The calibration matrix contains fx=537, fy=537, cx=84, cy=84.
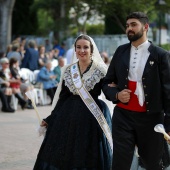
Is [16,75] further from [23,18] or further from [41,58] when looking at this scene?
[23,18]

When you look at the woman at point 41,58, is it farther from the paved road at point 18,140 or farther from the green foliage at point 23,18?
the green foliage at point 23,18

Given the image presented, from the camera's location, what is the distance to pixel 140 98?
4.46 meters

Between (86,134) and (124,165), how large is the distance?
1.14 m

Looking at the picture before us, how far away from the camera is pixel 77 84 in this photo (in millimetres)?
5727

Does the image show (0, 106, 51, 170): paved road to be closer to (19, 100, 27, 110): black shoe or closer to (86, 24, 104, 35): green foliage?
(19, 100, 27, 110): black shoe

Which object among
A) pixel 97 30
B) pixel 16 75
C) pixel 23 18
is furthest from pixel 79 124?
pixel 97 30

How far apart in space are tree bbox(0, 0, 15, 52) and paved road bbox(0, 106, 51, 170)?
9903mm

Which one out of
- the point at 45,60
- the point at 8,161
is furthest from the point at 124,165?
the point at 45,60

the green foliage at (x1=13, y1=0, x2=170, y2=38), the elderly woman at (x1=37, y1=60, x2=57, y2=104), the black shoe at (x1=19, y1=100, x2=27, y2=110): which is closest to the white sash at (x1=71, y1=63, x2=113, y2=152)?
the black shoe at (x1=19, y1=100, x2=27, y2=110)

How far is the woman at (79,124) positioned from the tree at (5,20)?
16441 millimetres

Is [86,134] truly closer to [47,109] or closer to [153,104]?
[153,104]

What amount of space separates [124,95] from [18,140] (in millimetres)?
4608

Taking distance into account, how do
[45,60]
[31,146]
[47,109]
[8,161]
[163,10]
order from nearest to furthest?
1. [8,161]
2. [31,146]
3. [47,109]
4. [45,60]
5. [163,10]

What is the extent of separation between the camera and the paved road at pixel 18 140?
22.9ft
